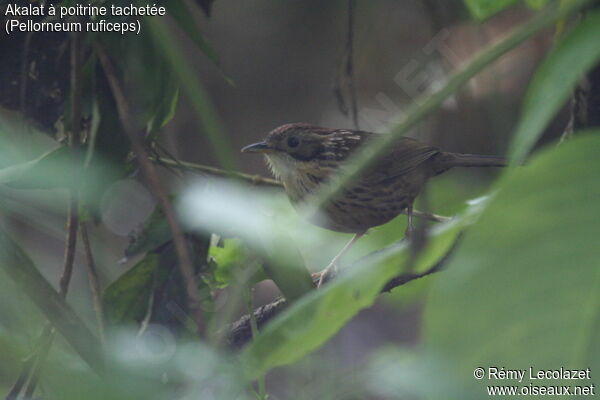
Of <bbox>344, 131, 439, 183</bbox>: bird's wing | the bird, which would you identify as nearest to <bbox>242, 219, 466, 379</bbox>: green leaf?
the bird

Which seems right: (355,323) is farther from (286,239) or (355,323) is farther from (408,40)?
(286,239)

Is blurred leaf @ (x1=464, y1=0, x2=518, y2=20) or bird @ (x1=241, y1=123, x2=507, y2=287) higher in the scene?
blurred leaf @ (x1=464, y1=0, x2=518, y2=20)

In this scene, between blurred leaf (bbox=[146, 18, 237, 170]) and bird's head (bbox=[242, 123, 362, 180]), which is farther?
bird's head (bbox=[242, 123, 362, 180])

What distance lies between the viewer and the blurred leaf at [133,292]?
1.64m

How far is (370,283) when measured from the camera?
2.49 feet

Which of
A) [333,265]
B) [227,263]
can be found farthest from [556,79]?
[333,265]

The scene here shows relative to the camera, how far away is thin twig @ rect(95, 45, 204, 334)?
3.34ft

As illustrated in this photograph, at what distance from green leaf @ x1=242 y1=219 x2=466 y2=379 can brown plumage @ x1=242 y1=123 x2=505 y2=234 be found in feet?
6.21

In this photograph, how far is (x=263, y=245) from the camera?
0.89m

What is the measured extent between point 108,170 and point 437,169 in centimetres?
184

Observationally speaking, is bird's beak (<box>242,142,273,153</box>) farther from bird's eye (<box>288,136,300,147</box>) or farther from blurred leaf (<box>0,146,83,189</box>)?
blurred leaf (<box>0,146,83,189</box>)

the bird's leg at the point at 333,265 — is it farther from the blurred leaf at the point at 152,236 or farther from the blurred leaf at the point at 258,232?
the blurred leaf at the point at 258,232

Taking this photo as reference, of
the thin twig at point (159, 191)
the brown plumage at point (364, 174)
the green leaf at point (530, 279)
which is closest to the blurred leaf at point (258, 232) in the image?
the thin twig at point (159, 191)

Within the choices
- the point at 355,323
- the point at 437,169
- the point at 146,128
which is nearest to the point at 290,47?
the point at 355,323
